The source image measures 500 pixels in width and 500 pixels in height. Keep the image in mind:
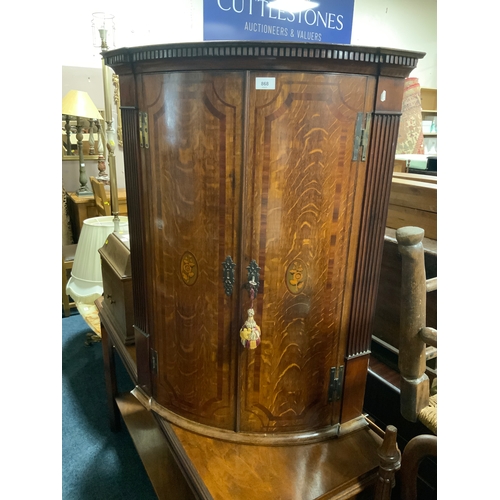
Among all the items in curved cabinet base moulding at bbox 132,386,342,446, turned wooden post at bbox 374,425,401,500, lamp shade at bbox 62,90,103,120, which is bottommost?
curved cabinet base moulding at bbox 132,386,342,446

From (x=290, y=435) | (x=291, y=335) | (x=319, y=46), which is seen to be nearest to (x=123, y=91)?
(x=319, y=46)

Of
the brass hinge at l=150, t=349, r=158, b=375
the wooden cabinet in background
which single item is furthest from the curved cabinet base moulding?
the brass hinge at l=150, t=349, r=158, b=375

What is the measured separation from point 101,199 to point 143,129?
2.01 meters

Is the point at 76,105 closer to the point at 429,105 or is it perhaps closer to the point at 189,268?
the point at 189,268

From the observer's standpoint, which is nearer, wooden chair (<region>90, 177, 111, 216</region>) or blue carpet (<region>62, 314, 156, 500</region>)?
blue carpet (<region>62, 314, 156, 500</region>)

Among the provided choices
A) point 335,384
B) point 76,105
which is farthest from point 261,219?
point 76,105

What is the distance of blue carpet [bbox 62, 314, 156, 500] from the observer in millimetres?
1696

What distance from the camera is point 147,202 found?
109cm

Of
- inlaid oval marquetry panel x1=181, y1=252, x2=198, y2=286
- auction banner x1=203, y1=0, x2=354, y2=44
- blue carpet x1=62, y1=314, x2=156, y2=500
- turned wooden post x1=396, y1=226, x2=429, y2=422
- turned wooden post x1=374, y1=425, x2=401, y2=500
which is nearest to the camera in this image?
turned wooden post x1=396, y1=226, x2=429, y2=422

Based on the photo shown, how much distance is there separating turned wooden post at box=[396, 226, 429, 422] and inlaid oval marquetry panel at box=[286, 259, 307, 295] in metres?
0.23

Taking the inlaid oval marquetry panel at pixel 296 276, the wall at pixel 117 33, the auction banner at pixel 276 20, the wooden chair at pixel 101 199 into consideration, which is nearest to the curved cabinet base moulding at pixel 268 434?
the inlaid oval marquetry panel at pixel 296 276

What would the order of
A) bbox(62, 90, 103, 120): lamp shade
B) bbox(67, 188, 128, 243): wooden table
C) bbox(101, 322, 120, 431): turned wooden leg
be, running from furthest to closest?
1. bbox(67, 188, 128, 243): wooden table
2. bbox(62, 90, 103, 120): lamp shade
3. bbox(101, 322, 120, 431): turned wooden leg

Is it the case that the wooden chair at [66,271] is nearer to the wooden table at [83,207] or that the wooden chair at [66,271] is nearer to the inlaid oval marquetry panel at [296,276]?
the wooden table at [83,207]

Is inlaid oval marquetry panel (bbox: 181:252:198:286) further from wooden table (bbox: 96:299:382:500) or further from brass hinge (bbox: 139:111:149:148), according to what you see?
wooden table (bbox: 96:299:382:500)
